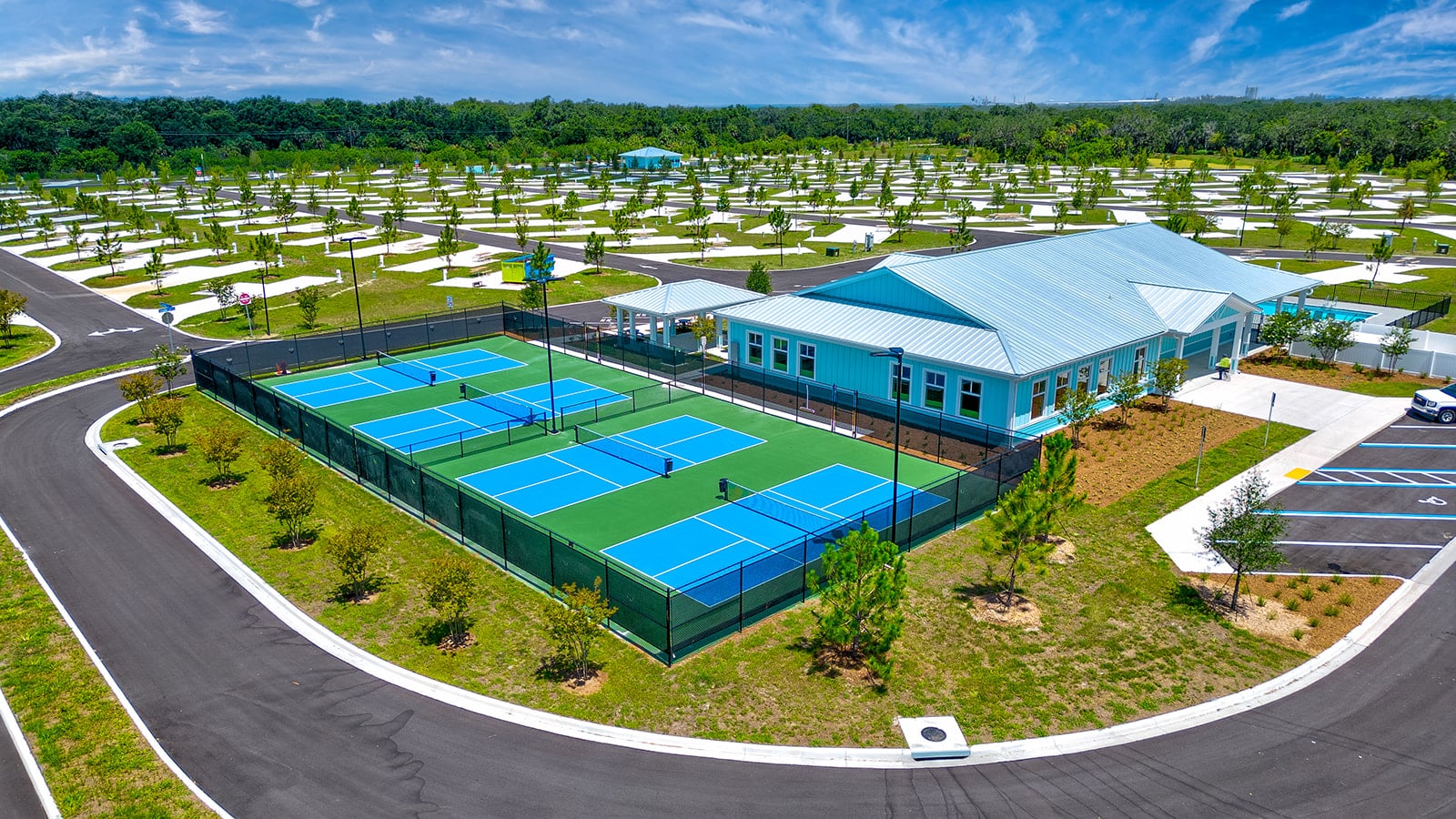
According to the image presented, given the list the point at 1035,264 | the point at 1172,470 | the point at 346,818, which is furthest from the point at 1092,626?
the point at 1035,264

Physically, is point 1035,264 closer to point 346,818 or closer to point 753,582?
point 753,582

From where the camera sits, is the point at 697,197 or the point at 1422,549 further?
the point at 697,197

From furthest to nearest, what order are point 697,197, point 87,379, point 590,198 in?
point 590,198
point 697,197
point 87,379

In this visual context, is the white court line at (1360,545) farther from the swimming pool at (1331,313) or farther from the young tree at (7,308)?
the young tree at (7,308)

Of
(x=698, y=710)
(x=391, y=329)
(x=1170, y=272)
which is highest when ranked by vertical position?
(x=1170, y=272)

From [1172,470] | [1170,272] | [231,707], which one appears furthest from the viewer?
[1170,272]

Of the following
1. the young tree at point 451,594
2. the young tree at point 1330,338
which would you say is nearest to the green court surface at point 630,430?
the young tree at point 451,594

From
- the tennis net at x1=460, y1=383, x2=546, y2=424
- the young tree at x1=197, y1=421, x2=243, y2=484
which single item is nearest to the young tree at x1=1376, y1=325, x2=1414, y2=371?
the tennis net at x1=460, y1=383, x2=546, y2=424
